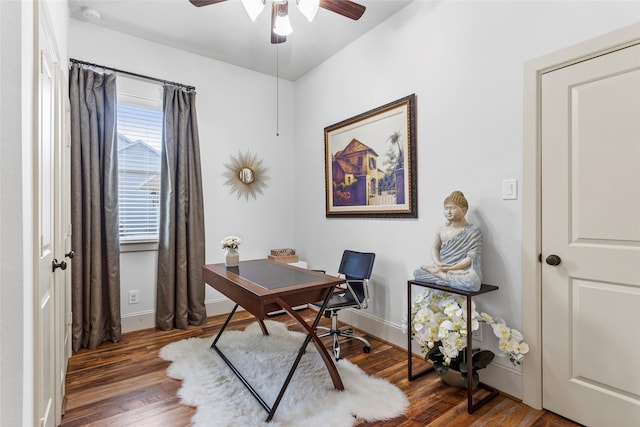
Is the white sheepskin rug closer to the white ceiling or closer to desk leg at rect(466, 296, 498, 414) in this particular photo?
desk leg at rect(466, 296, 498, 414)

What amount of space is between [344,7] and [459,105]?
109 cm

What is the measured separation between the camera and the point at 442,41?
2.49 meters

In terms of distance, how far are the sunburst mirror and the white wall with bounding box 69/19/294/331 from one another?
0.23 feet

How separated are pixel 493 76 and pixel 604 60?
60 cm

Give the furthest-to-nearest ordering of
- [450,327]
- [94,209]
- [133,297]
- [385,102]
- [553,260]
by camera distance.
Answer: [133,297]
[385,102]
[94,209]
[450,327]
[553,260]

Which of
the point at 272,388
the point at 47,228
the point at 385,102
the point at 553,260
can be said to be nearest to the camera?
the point at 47,228

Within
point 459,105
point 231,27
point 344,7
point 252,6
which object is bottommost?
point 459,105

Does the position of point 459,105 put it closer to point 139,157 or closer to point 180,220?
point 180,220

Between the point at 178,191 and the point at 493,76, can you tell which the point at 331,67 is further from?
the point at 178,191

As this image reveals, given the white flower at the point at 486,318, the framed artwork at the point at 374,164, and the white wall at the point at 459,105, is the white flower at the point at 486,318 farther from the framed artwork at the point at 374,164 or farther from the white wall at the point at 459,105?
the framed artwork at the point at 374,164

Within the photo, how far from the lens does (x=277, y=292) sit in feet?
6.35

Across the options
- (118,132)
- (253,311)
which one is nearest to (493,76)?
(253,311)

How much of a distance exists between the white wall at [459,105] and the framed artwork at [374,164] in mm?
88

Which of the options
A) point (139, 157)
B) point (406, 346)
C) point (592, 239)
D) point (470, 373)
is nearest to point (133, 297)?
point (139, 157)
